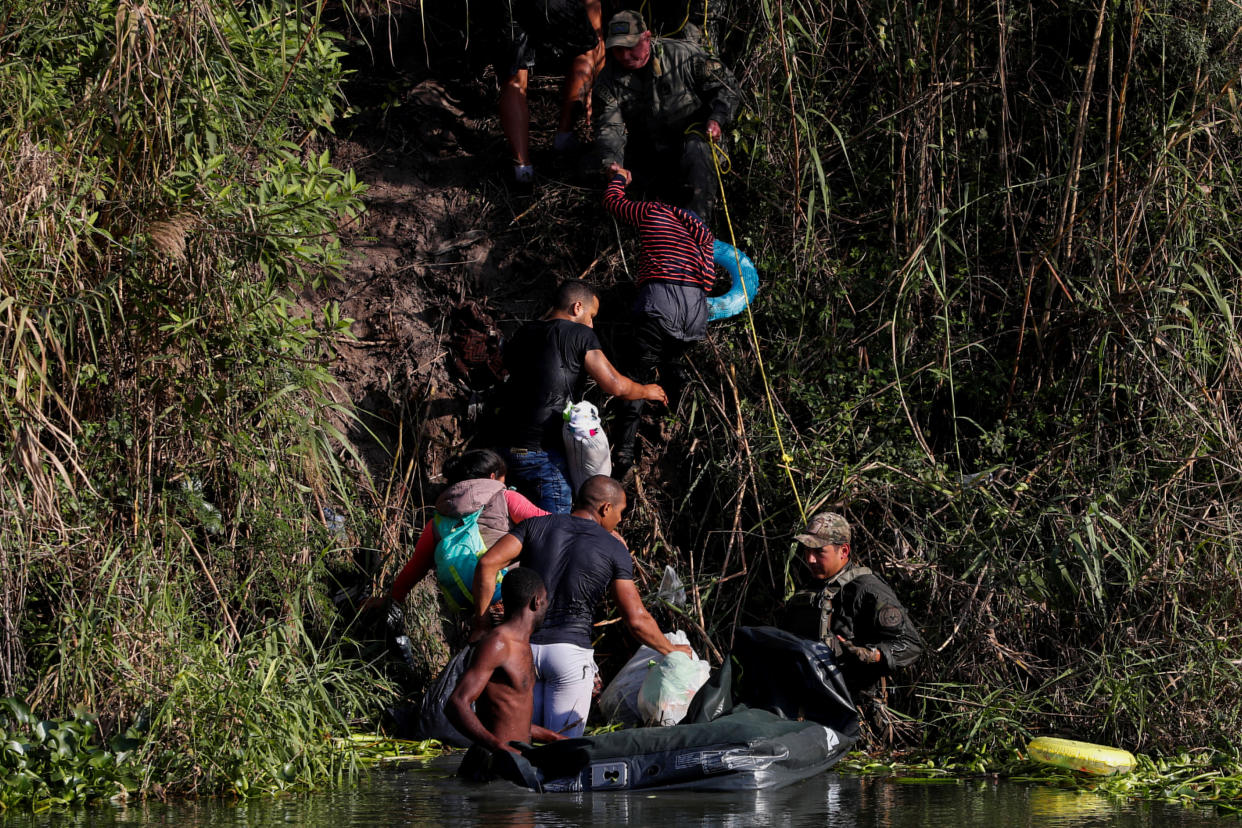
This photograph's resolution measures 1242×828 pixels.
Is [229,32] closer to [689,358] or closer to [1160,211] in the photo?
[689,358]

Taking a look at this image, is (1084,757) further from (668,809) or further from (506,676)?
(506,676)

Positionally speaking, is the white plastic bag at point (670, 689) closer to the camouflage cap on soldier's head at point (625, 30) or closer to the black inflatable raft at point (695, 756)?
the black inflatable raft at point (695, 756)

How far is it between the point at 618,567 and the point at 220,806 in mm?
2190

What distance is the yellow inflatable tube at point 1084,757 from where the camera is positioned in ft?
19.2

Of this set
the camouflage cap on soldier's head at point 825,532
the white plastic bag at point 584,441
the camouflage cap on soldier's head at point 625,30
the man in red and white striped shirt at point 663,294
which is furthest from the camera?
the camouflage cap on soldier's head at point 625,30

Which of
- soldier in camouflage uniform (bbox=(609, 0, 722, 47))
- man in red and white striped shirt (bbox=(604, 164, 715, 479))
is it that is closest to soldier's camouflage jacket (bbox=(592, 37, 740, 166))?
soldier in camouflage uniform (bbox=(609, 0, 722, 47))

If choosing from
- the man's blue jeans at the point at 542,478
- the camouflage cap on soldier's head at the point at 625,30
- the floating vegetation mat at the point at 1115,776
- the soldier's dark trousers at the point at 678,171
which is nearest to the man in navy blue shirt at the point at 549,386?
the man's blue jeans at the point at 542,478

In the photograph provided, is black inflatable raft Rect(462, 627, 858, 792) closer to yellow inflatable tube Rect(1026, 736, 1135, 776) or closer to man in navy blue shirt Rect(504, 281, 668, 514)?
yellow inflatable tube Rect(1026, 736, 1135, 776)

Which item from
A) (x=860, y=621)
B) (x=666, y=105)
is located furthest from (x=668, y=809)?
(x=666, y=105)

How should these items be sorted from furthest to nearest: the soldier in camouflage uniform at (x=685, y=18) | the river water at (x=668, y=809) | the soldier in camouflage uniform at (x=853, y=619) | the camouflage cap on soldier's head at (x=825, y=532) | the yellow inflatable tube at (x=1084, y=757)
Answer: the soldier in camouflage uniform at (x=685, y=18) < the camouflage cap on soldier's head at (x=825, y=532) < the soldier in camouflage uniform at (x=853, y=619) < the yellow inflatable tube at (x=1084, y=757) < the river water at (x=668, y=809)

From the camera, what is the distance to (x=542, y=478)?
25.1ft

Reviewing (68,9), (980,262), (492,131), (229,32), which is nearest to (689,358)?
(980,262)

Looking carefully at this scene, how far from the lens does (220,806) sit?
5277mm

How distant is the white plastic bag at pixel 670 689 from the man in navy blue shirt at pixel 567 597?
0.09m
